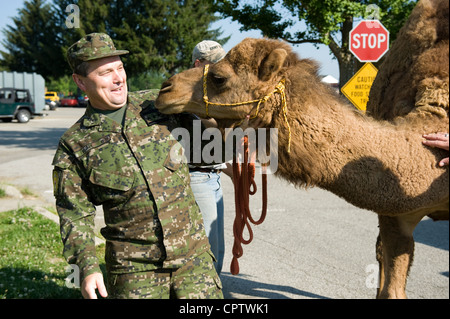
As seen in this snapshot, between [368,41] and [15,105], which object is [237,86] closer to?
[368,41]

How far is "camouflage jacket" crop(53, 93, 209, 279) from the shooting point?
249 centimetres

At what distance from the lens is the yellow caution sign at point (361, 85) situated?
924 centimetres

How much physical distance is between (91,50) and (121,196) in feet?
2.64

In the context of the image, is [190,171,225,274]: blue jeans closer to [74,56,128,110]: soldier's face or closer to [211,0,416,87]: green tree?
[74,56,128,110]: soldier's face

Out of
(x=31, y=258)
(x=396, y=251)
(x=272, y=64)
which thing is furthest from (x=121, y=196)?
(x=31, y=258)

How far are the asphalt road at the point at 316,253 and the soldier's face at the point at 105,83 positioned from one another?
3100 millimetres

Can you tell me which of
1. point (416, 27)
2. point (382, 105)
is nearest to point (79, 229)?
point (382, 105)

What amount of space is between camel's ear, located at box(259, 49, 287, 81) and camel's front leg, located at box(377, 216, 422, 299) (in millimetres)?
1690

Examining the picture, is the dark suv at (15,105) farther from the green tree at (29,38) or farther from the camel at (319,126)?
the camel at (319,126)

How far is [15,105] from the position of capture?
2878 cm

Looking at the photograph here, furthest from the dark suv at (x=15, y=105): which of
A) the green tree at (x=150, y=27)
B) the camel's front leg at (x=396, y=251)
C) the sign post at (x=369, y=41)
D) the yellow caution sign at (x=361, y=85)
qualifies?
the camel's front leg at (x=396, y=251)

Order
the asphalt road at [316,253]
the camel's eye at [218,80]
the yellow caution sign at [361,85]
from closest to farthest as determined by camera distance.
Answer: the camel's eye at [218,80] → the asphalt road at [316,253] → the yellow caution sign at [361,85]

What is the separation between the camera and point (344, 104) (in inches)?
110

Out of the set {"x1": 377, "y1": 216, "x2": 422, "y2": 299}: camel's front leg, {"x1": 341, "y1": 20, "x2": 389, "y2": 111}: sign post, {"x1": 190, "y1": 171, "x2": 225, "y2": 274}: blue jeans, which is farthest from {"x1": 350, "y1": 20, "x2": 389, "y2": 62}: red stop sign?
{"x1": 190, "y1": 171, "x2": 225, "y2": 274}: blue jeans
